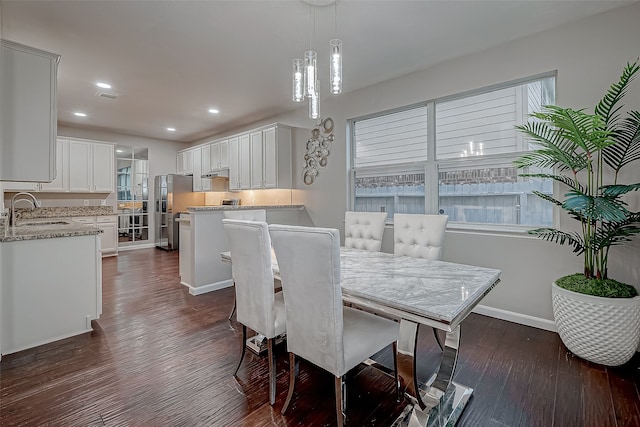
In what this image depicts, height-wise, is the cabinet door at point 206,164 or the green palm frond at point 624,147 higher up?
the cabinet door at point 206,164

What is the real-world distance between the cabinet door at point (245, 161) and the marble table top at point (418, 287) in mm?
3672

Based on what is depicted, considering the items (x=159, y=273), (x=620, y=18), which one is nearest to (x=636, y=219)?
(x=620, y=18)

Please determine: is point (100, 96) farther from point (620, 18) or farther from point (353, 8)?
point (620, 18)

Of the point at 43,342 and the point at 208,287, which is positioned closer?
the point at 43,342

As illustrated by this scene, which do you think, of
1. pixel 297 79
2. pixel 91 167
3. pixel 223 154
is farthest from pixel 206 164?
pixel 297 79

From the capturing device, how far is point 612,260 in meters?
2.48

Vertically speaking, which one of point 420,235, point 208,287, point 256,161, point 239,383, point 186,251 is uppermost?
point 256,161

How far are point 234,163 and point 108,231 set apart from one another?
2.99 meters

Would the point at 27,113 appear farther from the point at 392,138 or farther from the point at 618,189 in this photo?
the point at 618,189

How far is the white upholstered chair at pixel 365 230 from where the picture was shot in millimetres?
2865

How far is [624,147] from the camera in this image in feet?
7.52

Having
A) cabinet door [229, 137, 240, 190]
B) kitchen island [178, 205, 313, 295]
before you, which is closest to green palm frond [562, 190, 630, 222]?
kitchen island [178, 205, 313, 295]

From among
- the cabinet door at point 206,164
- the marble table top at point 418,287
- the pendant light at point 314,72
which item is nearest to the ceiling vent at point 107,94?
the cabinet door at point 206,164

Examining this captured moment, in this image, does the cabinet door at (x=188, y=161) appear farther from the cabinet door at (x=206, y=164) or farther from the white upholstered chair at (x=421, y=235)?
the white upholstered chair at (x=421, y=235)
